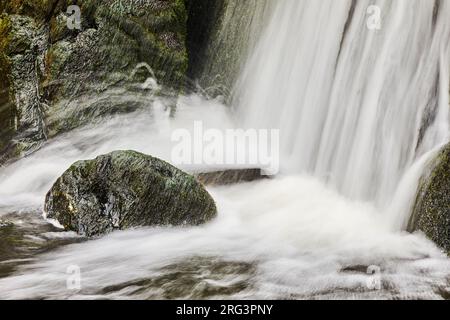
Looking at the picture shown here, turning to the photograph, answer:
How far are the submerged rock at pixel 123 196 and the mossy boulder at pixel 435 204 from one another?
226cm

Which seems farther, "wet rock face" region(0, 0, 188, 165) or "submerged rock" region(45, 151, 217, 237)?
"wet rock face" region(0, 0, 188, 165)

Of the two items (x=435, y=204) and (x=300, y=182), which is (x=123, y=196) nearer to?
(x=300, y=182)

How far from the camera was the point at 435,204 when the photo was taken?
18.1ft

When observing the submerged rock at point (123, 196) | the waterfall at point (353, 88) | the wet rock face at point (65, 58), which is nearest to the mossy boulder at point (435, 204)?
the waterfall at point (353, 88)

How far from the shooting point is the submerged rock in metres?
6.31

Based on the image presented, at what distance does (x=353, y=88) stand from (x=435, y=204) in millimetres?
2591

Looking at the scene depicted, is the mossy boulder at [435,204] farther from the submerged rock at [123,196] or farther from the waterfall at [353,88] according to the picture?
the submerged rock at [123,196]

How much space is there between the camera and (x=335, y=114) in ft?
26.2

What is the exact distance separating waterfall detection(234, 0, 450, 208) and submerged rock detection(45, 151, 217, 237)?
210cm

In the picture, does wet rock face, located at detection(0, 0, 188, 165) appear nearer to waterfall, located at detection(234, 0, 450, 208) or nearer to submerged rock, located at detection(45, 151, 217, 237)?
waterfall, located at detection(234, 0, 450, 208)

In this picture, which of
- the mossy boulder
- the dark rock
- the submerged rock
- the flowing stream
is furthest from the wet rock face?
the mossy boulder

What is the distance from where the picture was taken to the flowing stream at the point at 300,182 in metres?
5.10
